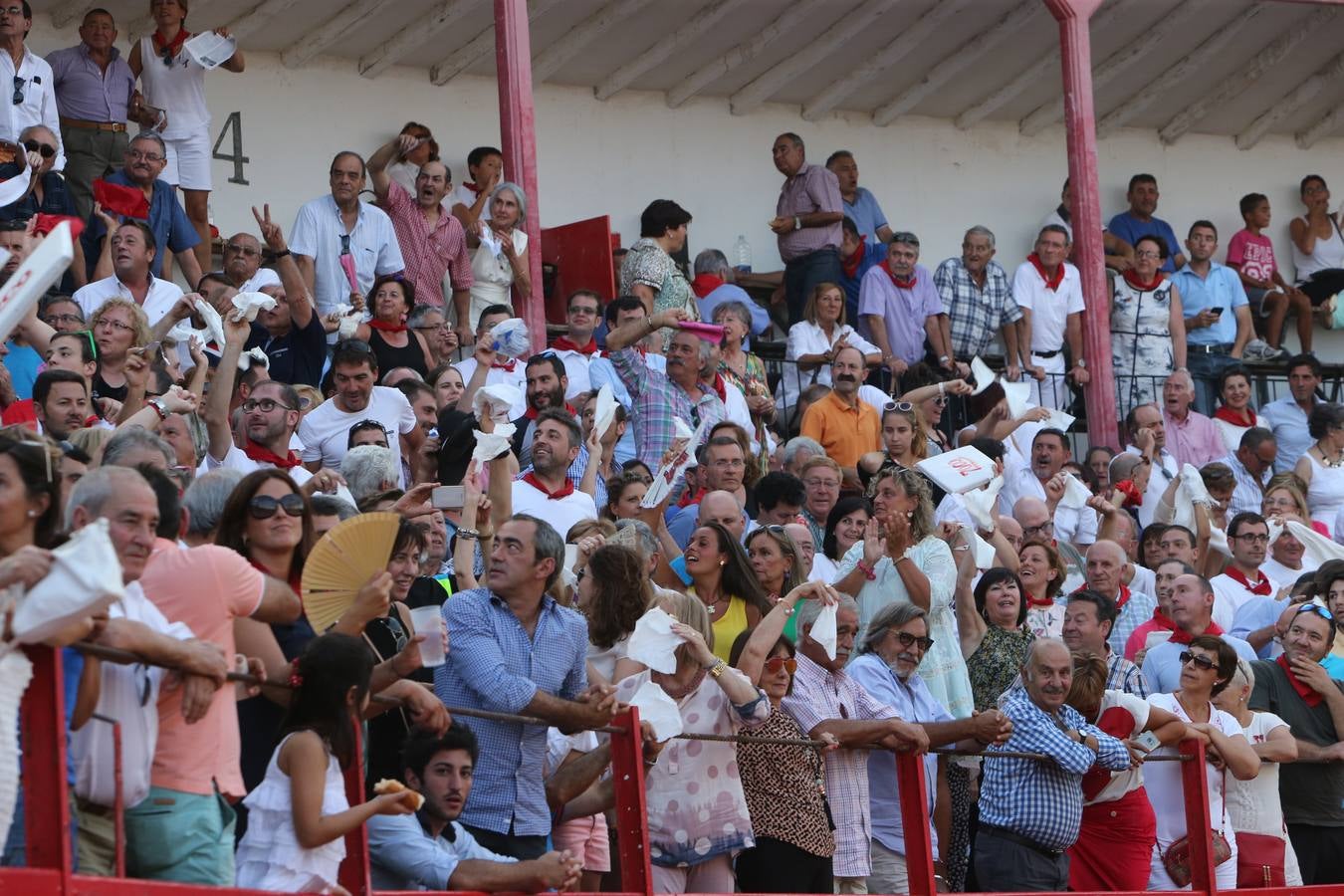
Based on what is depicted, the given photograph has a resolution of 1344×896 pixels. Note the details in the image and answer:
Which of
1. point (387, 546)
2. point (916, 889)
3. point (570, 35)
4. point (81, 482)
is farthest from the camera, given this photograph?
point (570, 35)

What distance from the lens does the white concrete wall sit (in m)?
14.7

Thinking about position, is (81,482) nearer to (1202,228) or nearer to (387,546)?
(387,546)

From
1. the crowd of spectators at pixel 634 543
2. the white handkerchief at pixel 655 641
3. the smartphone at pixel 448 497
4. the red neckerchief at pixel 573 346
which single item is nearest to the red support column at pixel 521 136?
the crowd of spectators at pixel 634 543

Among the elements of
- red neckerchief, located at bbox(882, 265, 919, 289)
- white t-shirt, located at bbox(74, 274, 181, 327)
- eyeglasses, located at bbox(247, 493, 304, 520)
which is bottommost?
eyeglasses, located at bbox(247, 493, 304, 520)

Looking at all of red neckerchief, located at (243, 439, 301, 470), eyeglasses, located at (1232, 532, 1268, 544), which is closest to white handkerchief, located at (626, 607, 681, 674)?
red neckerchief, located at (243, 439, 301, 470)

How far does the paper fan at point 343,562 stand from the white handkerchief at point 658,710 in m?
1.14

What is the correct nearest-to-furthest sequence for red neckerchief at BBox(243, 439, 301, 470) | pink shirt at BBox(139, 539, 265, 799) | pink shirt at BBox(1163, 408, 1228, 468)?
1. pink shirt at BBox(139, 539, 265, 799)
2. red neckerchief at BBox(243, 439, 301, 470)
3. pink shirt at BBox(1163, 408, 1228, 468)

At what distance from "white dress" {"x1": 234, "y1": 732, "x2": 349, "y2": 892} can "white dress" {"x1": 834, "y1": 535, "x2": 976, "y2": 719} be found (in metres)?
3.26

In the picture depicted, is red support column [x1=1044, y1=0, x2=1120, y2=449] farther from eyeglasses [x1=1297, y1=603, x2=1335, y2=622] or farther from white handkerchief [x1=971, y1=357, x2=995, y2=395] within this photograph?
eyeglasses [x1=1297, y1=603, x2=1335, y2=622]

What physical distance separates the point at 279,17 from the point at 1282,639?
8.28 metres

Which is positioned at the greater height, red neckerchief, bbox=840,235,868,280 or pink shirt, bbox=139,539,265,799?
red neckerchief, bbox=840,235,868,280

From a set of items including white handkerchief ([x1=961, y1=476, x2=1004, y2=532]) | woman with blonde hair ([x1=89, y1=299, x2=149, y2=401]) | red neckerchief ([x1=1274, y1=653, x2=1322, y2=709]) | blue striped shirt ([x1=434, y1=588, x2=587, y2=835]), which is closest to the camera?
blue striped shirt ([x1=434, y1=588, x2=587, y2=835])

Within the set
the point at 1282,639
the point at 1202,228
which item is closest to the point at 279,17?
the point at 1202,228

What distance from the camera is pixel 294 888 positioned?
5.12 metres
